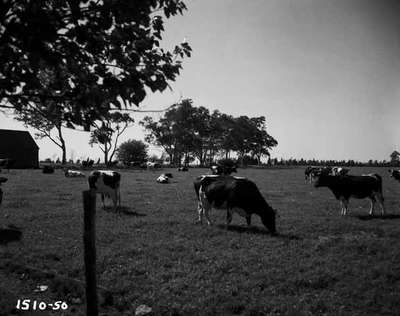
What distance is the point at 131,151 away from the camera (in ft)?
293

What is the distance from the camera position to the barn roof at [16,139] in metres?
61.3

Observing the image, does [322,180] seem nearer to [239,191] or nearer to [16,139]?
[239,191]

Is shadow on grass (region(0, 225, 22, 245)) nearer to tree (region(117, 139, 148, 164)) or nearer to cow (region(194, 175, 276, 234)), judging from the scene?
cow (region(194, 175, 276, 234))

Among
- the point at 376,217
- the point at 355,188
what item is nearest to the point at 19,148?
the point at 355,188

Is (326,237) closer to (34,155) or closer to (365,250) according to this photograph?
(365,250)

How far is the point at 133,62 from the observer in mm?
4582

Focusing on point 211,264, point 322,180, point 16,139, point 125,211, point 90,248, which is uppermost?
point 16,139

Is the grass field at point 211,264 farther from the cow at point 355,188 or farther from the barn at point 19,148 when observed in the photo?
the barn at point 19,148

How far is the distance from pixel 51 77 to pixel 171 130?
8635 cm

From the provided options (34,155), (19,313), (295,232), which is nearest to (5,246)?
(19,313)

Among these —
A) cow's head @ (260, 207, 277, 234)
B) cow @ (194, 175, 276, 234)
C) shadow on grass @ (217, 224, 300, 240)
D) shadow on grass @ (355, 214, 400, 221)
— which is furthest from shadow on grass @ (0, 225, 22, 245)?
shadow on grass @ (355, 214, 400, 221)

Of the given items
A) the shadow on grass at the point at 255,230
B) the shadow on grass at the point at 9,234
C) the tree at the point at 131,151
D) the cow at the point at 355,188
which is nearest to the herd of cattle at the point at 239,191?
the cow at the point at 355,188

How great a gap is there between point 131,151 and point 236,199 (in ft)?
259

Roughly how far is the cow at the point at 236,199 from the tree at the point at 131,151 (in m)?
77.3
